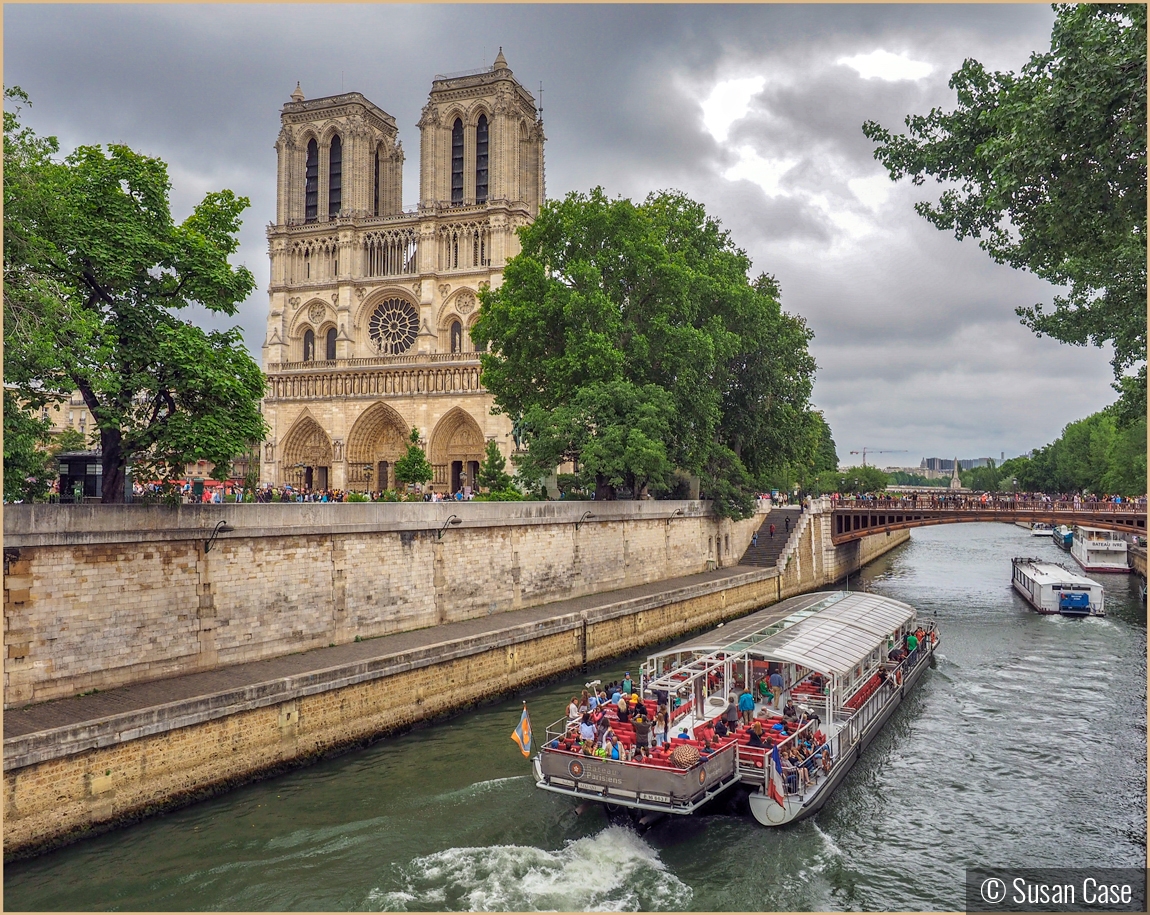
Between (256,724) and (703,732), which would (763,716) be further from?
(256,724)

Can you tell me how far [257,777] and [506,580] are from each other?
38.2 ft

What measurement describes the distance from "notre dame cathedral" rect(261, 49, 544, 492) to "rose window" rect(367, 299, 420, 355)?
0.10m

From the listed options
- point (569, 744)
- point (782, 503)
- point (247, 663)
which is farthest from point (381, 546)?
point (782, 503)

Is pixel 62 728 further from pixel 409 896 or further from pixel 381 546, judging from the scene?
pixel 381 546

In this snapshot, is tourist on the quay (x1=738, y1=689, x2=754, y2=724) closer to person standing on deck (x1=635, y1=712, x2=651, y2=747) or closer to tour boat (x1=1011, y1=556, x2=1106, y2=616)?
person standing on deck (x1=635, y1=712, x2=651, y2=747)

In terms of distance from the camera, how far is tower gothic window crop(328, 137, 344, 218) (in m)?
63.9

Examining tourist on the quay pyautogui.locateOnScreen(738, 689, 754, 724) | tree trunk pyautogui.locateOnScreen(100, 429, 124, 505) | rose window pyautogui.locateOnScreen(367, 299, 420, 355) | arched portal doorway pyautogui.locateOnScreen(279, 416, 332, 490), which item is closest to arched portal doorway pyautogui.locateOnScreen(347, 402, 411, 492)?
arched portal doorway pyautogui.locateOnScreen(279, 416, 332, 490)

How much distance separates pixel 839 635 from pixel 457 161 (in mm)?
52568

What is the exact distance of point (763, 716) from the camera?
1631 centimetres

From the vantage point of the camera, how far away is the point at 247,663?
18.0 meters

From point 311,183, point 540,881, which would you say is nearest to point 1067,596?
point 540,881

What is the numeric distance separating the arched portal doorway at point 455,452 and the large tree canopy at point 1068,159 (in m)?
41.2

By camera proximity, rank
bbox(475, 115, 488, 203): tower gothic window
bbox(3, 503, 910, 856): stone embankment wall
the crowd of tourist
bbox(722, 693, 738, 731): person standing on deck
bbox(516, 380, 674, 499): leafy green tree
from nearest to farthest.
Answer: bbox(3, 503, 910, 856): stone embankment wall → the crowd of tourist → bbox(722, 693, 738, 731): person standing on deck → bbox(516, 380, 674, 499): leafy green tree → bbox(475, 115, 488, 203): tower gothic window

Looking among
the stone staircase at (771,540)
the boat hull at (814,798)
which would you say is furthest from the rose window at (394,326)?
the boat hull at (814,798)
